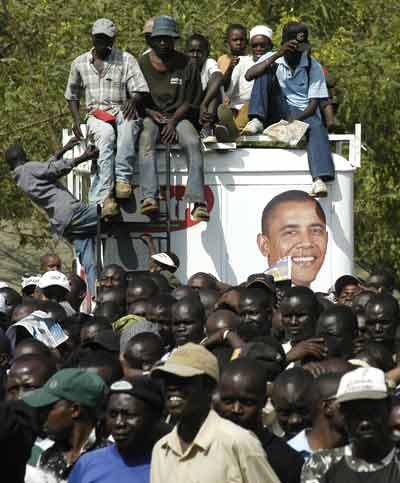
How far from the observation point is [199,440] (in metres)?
6.28

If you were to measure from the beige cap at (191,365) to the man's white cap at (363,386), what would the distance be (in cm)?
52

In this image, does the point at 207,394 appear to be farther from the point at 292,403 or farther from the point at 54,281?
the point at 54,281

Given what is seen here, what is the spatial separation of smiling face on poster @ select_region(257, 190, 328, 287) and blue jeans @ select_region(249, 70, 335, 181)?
30 centimetres

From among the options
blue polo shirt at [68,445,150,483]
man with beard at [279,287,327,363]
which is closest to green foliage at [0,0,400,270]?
man with beard at [279,287,327,363]

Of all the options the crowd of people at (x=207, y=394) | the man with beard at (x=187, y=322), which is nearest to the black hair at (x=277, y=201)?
the crowd of people at (x=207, y=394)

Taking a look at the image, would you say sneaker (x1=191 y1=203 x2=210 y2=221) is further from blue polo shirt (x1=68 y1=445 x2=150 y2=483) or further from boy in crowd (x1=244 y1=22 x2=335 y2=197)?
blue polo shirt (x1=68 y1=445 x2=150 y2=483)

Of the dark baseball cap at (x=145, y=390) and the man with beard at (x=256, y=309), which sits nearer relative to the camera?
the dark baseball cap at (x=145, y=390)

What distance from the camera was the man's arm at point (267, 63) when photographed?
1477cm

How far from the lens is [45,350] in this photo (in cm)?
934

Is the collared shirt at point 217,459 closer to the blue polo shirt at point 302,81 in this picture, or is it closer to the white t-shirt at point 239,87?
the blue polo shirt at point 302,81

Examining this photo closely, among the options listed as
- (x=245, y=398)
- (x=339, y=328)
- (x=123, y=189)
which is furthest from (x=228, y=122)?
(x=245, y=398)

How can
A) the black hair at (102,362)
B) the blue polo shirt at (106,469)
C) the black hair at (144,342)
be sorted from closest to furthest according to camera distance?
the blue polo shirt at (106,469) → the black hair at (102,362) → the black hair at (144,342)

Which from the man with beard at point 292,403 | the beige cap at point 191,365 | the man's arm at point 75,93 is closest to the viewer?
the beige cap at point 191,365

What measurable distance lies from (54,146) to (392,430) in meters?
13.0
